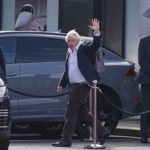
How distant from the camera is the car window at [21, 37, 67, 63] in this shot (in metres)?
13.0

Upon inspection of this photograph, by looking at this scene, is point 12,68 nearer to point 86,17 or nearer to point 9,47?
point 9,47

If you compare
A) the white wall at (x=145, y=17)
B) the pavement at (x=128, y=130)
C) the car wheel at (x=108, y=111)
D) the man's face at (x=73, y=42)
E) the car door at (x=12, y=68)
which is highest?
the white wall at (x=145, y=17)

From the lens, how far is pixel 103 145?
12023 millimetres

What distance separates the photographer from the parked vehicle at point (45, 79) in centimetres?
1268

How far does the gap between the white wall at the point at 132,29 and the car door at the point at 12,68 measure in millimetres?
5426

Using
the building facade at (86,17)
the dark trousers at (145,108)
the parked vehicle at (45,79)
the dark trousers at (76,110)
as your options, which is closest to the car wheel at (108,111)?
the parked vehicle at (45,79)

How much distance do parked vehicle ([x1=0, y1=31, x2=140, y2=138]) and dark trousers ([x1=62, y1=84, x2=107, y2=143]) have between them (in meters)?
1.10

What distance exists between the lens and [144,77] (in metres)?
12.4

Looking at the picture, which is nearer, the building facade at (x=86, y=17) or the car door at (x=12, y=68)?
the car door at (x=12, y=68)

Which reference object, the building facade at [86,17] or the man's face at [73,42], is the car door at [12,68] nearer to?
the man's face at [73,42]

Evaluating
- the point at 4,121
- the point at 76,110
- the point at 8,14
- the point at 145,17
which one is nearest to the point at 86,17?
the point at 145,17

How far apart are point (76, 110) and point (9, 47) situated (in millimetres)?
2037

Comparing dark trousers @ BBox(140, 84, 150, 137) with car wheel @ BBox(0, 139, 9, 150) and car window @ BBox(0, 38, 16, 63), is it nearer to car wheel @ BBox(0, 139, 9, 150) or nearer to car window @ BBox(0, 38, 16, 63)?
car window @ BBox(0, 38, 16, 63)

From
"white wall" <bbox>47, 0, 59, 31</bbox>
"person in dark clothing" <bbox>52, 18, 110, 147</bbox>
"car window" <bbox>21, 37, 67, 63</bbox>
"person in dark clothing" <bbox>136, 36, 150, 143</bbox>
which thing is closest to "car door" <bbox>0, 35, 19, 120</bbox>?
"car window" <bbox>21, 37, 67, 63</bbox>
